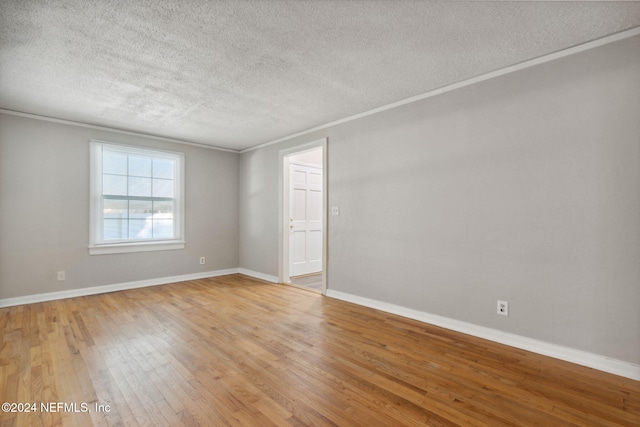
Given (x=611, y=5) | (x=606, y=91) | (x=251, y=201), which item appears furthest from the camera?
(x=251, y=201)

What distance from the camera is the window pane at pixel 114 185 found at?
14.9ft

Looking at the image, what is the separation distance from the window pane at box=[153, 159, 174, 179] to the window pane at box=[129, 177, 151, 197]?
7.2 inches

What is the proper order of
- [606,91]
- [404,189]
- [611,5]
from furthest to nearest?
[404,189] → [606,91] → [611,5]

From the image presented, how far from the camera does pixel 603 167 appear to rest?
88.7 inches

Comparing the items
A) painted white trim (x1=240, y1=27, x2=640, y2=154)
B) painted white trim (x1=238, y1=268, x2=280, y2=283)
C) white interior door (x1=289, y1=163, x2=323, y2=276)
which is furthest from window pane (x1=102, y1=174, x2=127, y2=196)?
painted white trim (x1=240, y1=27, x2=640, y2=154)

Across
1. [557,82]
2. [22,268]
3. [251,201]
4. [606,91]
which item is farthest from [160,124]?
[606,91]

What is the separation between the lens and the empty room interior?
1935 mm

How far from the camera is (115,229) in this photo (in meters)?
4.66

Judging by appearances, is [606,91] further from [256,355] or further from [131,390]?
[131,390]

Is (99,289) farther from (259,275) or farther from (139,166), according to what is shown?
(259,275)

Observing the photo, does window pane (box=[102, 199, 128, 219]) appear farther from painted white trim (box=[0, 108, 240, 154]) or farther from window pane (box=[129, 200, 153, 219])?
painted white trim (box=[0, 108, 240, 154])

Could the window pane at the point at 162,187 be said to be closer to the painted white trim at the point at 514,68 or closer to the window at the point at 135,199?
the window at the point at 135,199

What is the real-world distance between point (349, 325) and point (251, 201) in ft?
11.2

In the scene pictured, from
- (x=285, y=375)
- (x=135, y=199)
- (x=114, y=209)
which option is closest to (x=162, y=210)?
(x=135, y=199)
